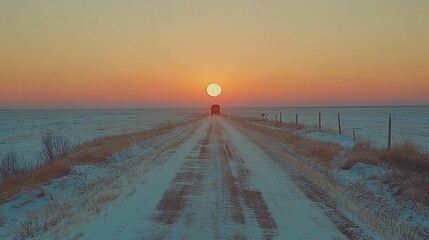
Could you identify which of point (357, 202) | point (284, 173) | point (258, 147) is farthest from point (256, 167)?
point (258, 147)

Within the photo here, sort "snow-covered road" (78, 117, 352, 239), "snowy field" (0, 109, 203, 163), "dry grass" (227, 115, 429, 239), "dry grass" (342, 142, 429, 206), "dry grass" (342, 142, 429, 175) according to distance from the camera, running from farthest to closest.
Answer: "snowy field" (0, 109, 203, 163)
"dry grass" (342, 142, 429, 175)
"dry grass" (342, 142, 429, 206)
"dry grass" (227, 115, 429, 239)
"snow-covered road" (78, 117, 352, 239)

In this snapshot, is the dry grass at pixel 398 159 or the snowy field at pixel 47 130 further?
the snowy field at pixel 47 130

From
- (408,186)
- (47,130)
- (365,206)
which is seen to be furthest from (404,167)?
(47,130)

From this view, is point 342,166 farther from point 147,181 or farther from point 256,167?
point 147,181

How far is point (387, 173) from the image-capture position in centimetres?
1327

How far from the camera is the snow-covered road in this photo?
717 cm

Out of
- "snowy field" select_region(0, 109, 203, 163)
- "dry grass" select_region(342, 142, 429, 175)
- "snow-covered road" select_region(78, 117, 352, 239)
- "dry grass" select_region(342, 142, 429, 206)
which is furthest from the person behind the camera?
"snowy field" select_region(0, 109, 203, 163)

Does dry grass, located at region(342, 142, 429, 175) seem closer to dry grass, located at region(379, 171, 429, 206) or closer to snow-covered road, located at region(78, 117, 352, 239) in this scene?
dry grass, located at region(379, 171, 429, 206)

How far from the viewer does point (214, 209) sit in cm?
888

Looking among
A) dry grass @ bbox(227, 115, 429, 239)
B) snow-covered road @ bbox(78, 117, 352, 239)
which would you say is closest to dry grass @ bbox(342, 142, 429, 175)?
dry grass @ bbox(227, 115, 429, 239)

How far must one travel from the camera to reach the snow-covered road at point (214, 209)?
717cm

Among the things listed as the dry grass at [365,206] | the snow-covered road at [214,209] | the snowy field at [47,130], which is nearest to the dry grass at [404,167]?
the dry grass at [365,206]

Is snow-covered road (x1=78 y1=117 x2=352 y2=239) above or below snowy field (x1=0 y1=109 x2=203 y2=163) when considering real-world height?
above

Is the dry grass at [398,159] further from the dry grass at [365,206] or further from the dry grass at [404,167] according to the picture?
the dry grass at [365,206]
